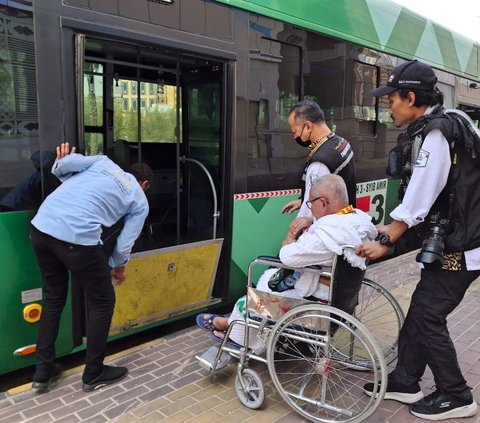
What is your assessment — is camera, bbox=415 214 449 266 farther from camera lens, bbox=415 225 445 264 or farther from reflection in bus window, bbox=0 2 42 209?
reflection in bus window, bbox=0 2 42 209

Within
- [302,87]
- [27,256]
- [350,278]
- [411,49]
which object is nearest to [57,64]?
[27,256]

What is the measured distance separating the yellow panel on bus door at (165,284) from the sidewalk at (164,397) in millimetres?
287

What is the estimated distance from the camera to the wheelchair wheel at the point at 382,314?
309cm

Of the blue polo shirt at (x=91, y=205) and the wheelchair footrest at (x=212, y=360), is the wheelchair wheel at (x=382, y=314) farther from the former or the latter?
the blue polo shirt at (x=91, y=205)

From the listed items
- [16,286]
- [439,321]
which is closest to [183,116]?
[16,286]

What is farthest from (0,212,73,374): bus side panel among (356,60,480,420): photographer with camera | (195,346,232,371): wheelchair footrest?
(356,60,480,420): photographer with camera

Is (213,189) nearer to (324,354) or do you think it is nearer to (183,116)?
(183,116)

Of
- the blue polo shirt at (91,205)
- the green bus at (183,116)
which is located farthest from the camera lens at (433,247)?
the blue polo shirt at (91,205)

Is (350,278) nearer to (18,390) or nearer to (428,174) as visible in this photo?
(428,174)

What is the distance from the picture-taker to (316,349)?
2607 mm

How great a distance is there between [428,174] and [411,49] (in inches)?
170

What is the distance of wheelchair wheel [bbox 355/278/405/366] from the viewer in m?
3.09

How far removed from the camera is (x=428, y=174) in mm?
2434

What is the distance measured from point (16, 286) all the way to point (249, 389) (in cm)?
151
